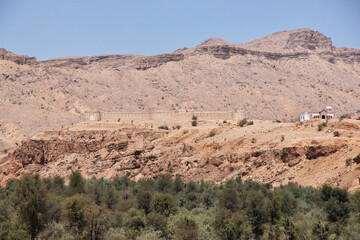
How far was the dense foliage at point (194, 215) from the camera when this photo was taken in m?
30.5

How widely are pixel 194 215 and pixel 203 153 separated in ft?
48.8

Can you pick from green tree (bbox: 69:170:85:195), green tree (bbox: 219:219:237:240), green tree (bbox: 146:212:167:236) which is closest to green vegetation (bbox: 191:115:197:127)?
green tree (bbox: 69:170:85:195)

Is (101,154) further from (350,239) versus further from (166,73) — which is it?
(166,73)

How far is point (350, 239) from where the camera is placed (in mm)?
27469

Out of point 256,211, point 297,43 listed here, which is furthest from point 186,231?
point 297,43

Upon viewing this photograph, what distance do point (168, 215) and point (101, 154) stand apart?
23991mm

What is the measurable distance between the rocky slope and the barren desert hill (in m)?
14.6

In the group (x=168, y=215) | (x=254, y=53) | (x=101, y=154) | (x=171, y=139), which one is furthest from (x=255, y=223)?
(x=254, y=53)

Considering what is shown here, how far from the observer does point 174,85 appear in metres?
103

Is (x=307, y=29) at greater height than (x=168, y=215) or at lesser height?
greater

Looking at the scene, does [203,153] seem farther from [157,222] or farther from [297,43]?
[297,43]

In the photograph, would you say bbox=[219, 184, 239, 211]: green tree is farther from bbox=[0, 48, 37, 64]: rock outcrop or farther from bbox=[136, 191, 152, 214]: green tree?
bbox=[0, 48, 37, 64]: rock outcrop

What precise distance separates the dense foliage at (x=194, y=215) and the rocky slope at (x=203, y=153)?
328 cm

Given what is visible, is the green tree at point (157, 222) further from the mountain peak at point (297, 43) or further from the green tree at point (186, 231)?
the mountain peak at point (297, 43)
